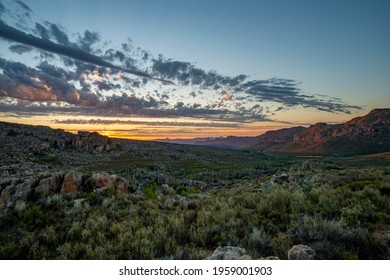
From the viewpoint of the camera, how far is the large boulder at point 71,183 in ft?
38.1

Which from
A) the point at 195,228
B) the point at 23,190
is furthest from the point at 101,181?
the point at 195,228

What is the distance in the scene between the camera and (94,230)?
7.04m

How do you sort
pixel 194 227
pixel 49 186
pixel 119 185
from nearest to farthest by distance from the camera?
pixel 194 227, pixel 49 186, pixel 119 185

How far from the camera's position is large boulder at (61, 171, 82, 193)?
38.1ft

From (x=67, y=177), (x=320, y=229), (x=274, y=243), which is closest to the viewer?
(x=274, y=243)

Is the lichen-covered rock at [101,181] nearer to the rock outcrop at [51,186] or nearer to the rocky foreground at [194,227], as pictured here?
the rock outcrop at [51,186]

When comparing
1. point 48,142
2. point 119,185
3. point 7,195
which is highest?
point 7,195

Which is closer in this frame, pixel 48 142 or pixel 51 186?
pixel 51 186

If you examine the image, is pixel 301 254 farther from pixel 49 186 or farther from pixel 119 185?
pixel 49 186

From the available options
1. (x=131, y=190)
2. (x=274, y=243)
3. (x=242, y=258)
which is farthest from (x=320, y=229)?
(x=131, y=190)

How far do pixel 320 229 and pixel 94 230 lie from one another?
5.57 m

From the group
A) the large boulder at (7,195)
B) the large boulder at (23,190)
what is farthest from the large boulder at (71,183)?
the large boulder at (7,195)

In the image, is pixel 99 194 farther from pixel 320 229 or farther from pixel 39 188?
pixel 320 229

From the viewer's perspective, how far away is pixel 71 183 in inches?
470
